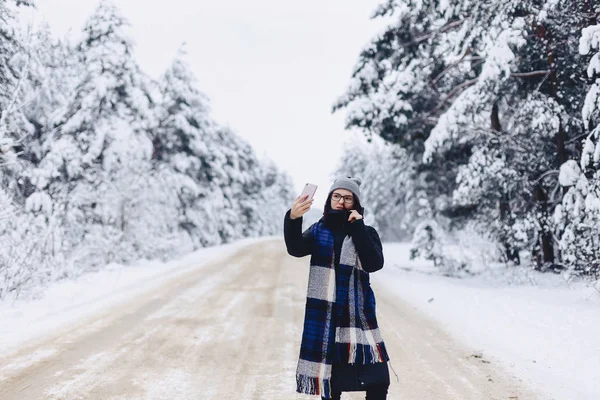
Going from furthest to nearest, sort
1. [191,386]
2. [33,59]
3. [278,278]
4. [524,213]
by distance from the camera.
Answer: [278,278] → [524,213] → [33,59] → [191,386]

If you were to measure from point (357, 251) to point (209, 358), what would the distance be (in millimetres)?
3331

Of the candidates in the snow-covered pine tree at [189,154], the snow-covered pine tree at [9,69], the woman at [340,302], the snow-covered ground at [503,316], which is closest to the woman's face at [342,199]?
the woman at [340,302]

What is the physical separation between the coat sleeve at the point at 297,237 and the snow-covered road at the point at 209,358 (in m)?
1.99

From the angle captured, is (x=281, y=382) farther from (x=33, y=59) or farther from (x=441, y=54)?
(x=441, y=54)

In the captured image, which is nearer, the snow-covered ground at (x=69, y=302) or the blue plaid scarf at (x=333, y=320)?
the blue plaid scarf at (x=333, y=320)

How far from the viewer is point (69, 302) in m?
9.00

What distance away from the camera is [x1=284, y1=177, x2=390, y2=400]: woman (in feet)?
8.69

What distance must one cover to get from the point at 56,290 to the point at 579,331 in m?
9.37

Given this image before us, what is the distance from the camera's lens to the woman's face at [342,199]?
9.36 feet

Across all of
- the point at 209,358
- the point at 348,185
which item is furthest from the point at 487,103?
the point at 348,185

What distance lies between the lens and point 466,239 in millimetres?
13867

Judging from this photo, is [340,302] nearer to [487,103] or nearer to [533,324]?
[533,324]

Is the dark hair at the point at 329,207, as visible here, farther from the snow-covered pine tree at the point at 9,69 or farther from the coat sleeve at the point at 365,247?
the snow-covered pine tree at the point at 9,69

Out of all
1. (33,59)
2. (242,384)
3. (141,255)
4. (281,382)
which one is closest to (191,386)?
(242,384)
